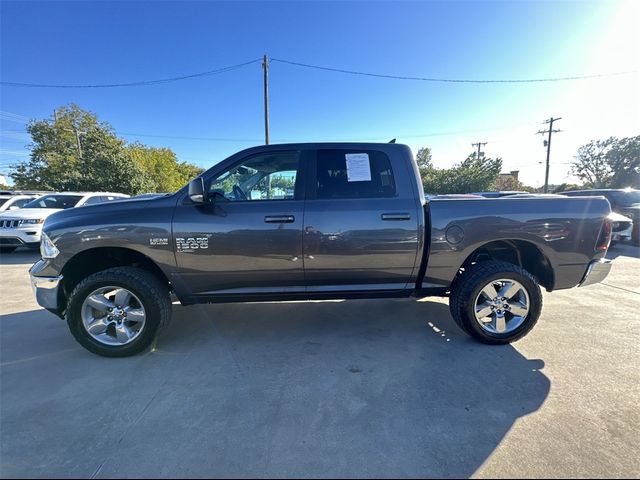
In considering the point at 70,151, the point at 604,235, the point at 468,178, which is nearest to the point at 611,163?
the point at 468,178

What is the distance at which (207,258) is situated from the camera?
298cm

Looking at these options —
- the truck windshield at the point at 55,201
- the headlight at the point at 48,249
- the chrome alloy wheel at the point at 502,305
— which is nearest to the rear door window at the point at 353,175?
Result: the chrome alloy wheel at the point at 502,305

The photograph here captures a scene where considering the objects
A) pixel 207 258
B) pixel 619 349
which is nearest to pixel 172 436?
pixel 207 258

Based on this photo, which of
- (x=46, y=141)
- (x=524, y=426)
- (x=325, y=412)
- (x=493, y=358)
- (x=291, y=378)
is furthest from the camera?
(x=46, y=141)

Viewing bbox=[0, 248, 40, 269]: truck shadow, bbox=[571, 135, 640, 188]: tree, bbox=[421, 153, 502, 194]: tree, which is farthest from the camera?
bbox=[571, 135, 640, 188]: tree

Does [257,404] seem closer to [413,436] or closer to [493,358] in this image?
[413,436]

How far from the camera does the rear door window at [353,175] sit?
308cm

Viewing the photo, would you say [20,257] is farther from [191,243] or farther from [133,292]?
[191,243]

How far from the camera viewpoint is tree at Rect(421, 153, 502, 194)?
29.4 metres

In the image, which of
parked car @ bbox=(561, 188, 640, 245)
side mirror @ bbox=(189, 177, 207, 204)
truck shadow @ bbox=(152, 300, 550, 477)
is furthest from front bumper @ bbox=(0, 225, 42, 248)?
parked car @ bbox=(561, 188, 640, 245)

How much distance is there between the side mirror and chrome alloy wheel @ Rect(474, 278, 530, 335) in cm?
279

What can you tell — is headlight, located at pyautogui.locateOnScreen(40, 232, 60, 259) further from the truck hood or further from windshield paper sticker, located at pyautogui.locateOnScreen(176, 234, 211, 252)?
the truck hood

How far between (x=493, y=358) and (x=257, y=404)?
2141 millimetres

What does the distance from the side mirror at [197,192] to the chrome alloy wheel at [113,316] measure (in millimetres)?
1078
